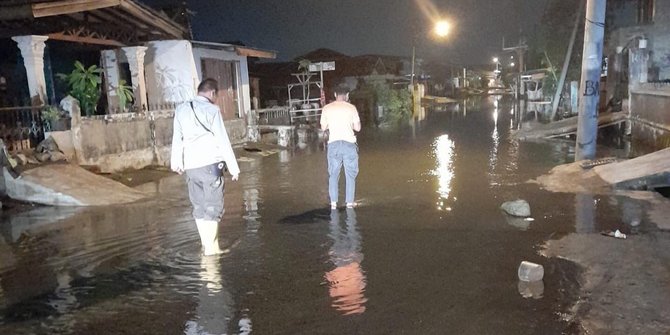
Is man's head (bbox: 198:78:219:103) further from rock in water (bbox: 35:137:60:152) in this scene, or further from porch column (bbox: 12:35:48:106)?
porch column (bbox: 12:35:48:106)

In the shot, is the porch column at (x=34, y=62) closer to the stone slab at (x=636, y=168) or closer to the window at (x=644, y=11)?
the stone slab at (x=636, y=168)

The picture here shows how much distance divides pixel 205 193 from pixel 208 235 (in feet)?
1.68

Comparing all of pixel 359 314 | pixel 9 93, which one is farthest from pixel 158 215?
pixel 9 93

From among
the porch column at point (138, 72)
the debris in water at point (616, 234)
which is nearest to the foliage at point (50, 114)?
the porch column at point (138, 72)

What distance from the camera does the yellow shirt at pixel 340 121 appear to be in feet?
27.5

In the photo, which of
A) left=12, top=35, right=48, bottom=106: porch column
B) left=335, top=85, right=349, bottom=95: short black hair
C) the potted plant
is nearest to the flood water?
left=335, top=85, right=349, bottom=95: short black hair

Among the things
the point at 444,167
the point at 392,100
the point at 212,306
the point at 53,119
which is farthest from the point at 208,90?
the point at 392,100

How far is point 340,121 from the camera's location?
27.5ft

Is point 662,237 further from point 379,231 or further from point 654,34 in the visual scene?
point 654,34

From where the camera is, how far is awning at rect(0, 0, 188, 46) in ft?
35.3

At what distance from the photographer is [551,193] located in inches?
369

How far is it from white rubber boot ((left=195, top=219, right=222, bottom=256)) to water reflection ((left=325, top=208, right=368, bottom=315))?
1401mm

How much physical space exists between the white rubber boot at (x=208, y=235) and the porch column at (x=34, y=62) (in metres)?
8.21

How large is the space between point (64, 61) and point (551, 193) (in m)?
14.1
